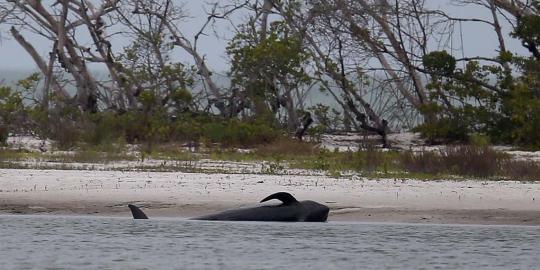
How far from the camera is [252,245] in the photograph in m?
11.8

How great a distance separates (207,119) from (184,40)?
3.06 metres

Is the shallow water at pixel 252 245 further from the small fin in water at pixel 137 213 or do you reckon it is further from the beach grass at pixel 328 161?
the beach grass at pixel 328 161

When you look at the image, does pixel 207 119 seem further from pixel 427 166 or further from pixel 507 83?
pixel 427 166

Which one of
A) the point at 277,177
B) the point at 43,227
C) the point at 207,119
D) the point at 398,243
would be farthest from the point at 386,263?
the point at 207,119

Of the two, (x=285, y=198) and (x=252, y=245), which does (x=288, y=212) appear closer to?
(x=285, y=198)

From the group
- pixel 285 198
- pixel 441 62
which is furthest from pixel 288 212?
pixel 441 62

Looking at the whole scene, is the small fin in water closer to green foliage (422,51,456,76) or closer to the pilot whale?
the pilot whale

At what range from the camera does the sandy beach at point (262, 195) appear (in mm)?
13078

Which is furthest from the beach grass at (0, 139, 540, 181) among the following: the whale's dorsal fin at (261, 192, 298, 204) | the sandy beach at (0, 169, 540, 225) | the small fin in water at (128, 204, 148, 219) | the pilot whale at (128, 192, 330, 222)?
the small fin in water at (128, 204, 148, 219)

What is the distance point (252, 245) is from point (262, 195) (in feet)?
7.33

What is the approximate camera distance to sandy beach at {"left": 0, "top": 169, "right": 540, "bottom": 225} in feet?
42.9

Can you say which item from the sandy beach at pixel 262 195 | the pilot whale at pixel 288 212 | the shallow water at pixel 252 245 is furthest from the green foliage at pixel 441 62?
the pilot whale at pixel 288 212

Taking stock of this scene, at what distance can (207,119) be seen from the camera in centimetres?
2533

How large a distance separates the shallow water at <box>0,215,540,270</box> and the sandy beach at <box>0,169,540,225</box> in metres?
0.41
